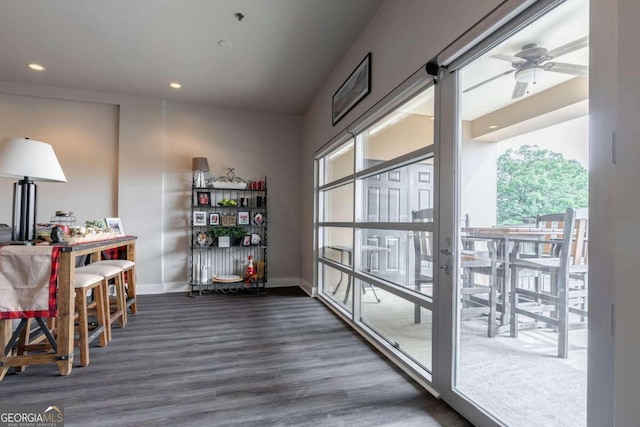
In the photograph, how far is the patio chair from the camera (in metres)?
1.23

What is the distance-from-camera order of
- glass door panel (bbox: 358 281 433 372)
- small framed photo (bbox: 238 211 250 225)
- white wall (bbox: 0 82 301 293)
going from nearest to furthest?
1. glass door panel (bbox: 358 281 433 372)
2. white wall (bbox: 0 82 301 293)
3. small framed photo (bbox: 238 211 250 225)

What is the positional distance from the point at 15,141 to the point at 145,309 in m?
2.31

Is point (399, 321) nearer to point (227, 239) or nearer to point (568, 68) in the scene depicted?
point (568, 68)

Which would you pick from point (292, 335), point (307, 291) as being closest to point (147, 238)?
point (307, 291)

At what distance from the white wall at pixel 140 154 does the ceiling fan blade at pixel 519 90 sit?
406 cm

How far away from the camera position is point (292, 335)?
2932 mm

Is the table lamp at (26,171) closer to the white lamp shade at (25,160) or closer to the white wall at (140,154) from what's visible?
the white lamp shade at (25,160)

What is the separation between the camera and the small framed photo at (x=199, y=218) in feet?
15.4

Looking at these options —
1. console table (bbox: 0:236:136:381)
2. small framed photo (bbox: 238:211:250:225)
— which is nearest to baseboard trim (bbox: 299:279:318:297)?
small framed photo (bbox: 238:211:250:225)

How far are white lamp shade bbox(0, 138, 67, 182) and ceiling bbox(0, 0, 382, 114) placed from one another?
1.31 metres

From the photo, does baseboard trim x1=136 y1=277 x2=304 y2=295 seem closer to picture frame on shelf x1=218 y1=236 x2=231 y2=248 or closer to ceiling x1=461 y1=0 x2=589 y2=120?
picture frame on shelf x1=218 y1=236 x2=231 y2=248

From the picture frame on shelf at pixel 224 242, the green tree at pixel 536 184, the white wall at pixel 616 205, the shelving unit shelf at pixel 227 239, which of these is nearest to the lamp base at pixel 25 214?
the shelving unit shelf at pixel 227 239

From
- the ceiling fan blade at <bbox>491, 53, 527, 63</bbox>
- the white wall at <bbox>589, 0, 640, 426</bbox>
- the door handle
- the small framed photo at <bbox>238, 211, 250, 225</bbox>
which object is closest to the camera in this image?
the white wall at <bbox>589, 0, 640, 426</bbox>

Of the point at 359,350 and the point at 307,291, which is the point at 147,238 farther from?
the point at 359,350
